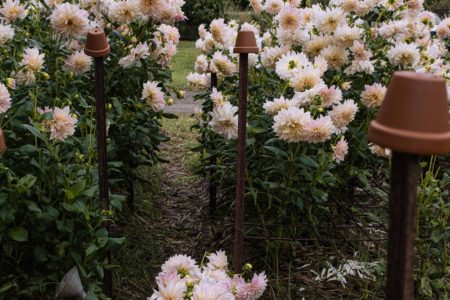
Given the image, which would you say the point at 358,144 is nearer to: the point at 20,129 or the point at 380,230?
the point at 380,230

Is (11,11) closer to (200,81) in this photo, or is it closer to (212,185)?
(200,81)

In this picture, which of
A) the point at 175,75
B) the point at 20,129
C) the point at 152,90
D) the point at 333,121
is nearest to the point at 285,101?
the point at 333,121

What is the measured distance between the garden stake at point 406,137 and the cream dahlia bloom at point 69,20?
1699 millimetres

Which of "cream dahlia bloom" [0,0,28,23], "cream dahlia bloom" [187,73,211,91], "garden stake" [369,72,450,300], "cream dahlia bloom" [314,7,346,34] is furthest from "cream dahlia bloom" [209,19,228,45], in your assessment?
"garden stake" [369,72,450,300]

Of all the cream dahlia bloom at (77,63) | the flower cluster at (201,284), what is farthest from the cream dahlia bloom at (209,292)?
the cream dahlia bloom at (77,63)

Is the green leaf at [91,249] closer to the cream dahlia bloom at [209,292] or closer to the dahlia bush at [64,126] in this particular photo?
the dahlia bush at [64,126]

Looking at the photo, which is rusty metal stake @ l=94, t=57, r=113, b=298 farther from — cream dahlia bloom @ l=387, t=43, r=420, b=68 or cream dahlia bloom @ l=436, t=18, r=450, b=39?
cream dahlia bloom @ l=436, t=18, r=450, b=39

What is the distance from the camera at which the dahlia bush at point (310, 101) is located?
7.27 ft

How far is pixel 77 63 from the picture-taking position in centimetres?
238

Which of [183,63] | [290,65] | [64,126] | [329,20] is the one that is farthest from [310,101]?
[183,63]

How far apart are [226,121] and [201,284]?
1063 mm

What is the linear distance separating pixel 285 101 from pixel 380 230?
98 centimetres

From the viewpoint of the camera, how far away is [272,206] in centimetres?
246

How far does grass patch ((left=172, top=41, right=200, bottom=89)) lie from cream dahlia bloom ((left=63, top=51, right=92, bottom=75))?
456cm
